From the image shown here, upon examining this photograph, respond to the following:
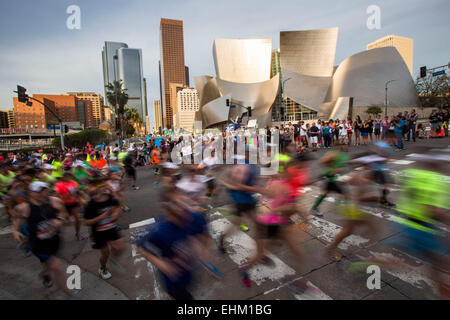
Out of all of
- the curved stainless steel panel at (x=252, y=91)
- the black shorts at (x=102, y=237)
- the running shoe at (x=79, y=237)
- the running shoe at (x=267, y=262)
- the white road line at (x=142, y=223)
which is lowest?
the running shoe at (x=79, y=237)

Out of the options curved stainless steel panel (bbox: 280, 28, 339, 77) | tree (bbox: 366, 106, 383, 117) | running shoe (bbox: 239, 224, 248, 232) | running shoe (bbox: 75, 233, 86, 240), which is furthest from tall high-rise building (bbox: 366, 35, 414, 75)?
running shoe (bbox: 75, 233, 86, 240)

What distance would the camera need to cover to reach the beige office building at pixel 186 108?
170m

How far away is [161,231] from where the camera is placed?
7.90 ft

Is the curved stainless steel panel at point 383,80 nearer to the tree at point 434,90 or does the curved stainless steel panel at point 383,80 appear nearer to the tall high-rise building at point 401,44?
the tree at point 434,90

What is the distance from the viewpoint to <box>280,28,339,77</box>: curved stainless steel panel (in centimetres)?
5991

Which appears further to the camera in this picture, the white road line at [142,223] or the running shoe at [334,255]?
the white road line at [142,223]

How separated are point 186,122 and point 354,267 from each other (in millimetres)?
172577

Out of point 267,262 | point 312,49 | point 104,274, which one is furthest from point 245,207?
point 312,49

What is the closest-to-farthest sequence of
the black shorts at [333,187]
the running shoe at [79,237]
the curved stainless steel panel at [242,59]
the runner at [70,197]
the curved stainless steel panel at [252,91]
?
1. the black shorts at [333,187]
2. the runner at [70,197]
3. the running shoe at [79,237]
4. the curved stainless steel panel at [242,59]
5. the curved stainless steel panel at [252,91]

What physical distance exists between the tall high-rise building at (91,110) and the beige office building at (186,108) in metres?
57.8

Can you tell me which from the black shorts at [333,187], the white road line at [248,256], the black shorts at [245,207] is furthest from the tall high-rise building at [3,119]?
the black shorts at [333,187]

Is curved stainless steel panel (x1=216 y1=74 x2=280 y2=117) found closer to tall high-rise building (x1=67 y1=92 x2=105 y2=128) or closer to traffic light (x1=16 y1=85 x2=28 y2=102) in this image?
traffic light (x1=16 y1=85 x2=28 y2=102)

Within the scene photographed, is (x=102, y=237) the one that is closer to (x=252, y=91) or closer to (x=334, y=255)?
(x=334, y=255)
